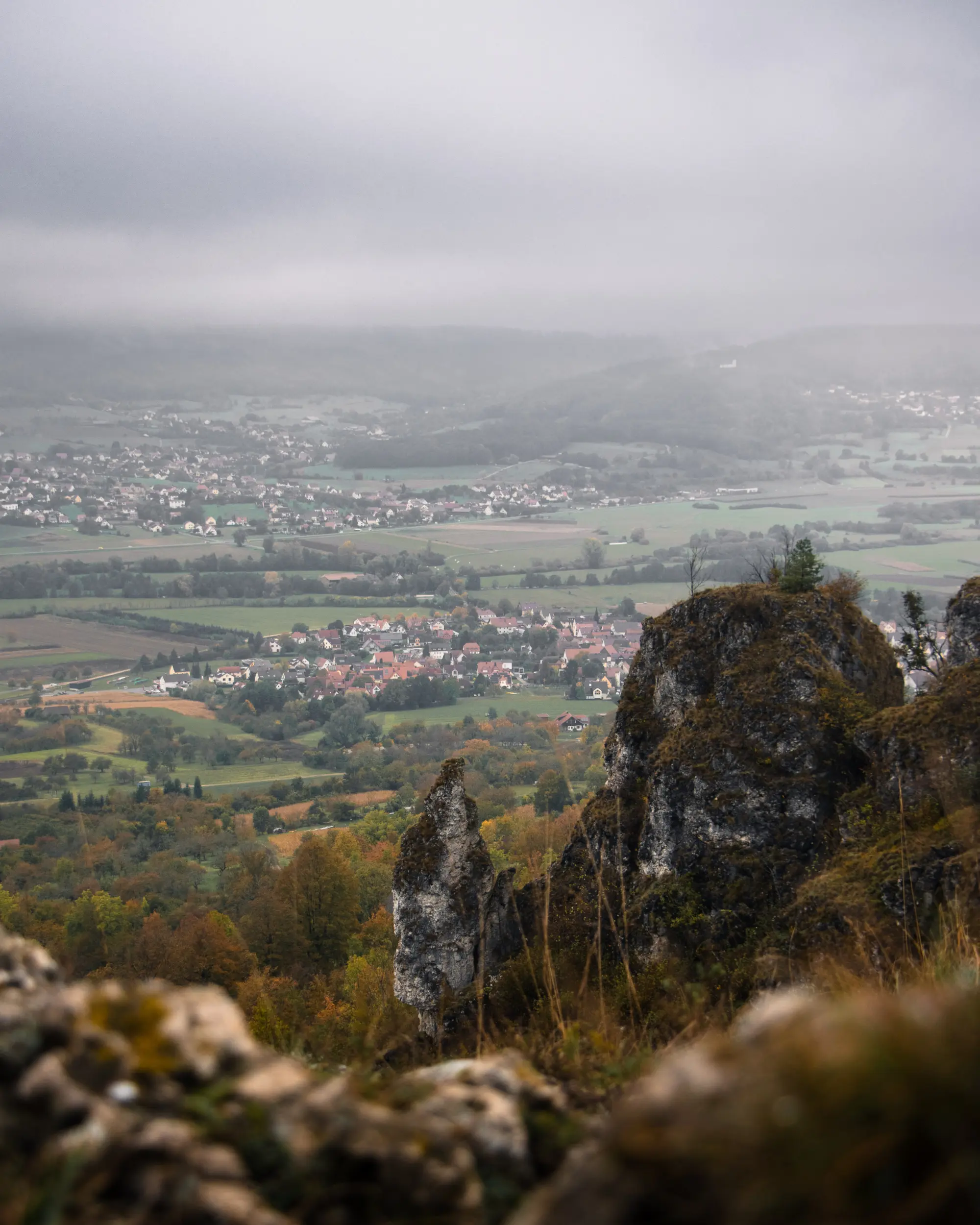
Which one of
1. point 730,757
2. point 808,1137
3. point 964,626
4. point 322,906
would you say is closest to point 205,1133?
point 808,1137

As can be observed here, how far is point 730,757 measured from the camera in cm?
1798

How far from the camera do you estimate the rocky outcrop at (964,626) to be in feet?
59.6

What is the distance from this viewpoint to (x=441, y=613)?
478ft

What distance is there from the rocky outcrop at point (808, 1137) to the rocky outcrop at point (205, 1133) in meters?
0.65

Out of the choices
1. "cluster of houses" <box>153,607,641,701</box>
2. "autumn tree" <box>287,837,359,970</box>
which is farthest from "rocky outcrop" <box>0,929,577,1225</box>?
"cluster of houses" <box>153,607,641,701</box>

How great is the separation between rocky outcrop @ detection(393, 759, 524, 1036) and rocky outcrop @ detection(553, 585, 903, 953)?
1.61 metres

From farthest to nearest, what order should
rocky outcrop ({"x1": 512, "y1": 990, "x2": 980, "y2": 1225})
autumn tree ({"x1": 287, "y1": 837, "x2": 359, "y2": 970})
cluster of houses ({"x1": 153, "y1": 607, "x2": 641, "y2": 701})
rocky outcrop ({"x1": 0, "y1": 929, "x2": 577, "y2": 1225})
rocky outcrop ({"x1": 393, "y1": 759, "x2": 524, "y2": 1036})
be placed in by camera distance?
cluster of houses ({"x1": 153, "y1": 607, "x2": 641, "y2": 701}) → autumn tree ({"x1": 287, "y1": 837, "x2": 359, "y2": 970}) → rocky outcrop ({"x1": 393, "y1": 759, "x2": 524, "y2": 1036}) → rocky outcrop ({"x1": 0, "y1": 929, "x2": 577, "y2": 1225}) → rocky outcrop ({"x1": 512, "y1": 990, "x2": 980, "y2": 1225})

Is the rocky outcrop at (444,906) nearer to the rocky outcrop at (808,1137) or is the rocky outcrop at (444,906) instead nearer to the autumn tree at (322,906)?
the rocky outcrop at (808,1137)

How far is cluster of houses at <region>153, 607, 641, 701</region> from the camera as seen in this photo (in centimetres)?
11294

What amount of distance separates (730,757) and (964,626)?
5.26 metres

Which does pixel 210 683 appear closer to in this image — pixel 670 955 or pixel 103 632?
pixel 103 632

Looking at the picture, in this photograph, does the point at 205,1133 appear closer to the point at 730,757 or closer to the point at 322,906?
the point at 730,757

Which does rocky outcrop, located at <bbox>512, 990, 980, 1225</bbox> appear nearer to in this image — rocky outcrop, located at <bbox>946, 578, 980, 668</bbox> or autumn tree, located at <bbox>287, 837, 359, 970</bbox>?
rocky outcrop, located at <bbox>946, 578, 980, 668</bbox>

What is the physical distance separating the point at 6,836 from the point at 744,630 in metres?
63.6
